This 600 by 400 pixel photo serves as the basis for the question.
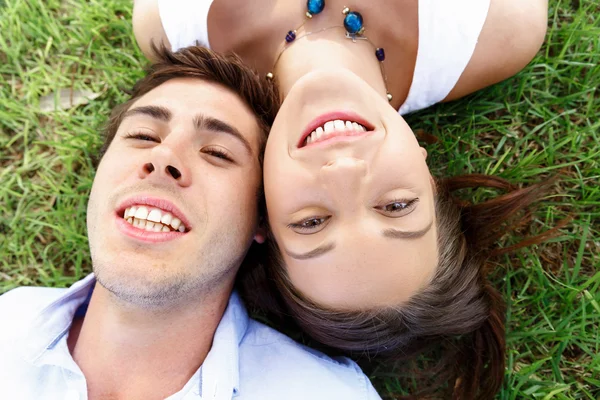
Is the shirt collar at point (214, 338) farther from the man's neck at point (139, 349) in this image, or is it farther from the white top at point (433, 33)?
the white top at point (433, 33)

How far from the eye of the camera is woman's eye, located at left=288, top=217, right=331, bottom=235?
1871mm

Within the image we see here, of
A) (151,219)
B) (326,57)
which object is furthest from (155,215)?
(326,57)

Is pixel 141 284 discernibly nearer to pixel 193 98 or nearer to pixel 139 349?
pixel 139 349

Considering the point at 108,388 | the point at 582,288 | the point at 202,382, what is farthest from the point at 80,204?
the point at 582,288

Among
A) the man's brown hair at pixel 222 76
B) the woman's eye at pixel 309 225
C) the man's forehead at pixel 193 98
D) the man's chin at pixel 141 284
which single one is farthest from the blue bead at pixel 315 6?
the man's chin at pixel 141 284

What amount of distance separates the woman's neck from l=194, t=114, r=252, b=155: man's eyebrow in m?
0.33

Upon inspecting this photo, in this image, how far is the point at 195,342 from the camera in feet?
7.63

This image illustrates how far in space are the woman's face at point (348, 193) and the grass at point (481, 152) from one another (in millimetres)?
1013

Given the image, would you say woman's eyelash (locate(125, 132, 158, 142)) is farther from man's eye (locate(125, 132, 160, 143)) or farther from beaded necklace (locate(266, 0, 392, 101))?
beaded necklace (locate(266, 0, 392, 101))

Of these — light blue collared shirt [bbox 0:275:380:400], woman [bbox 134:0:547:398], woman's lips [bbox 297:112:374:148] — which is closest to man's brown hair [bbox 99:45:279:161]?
woman [bbox 134:0:547:398]

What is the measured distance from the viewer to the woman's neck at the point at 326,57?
7.36ft

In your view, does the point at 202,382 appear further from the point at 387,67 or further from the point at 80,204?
the point at 387,67

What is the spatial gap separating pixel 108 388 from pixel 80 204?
109 centimetres

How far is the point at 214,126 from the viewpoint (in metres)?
2.10
